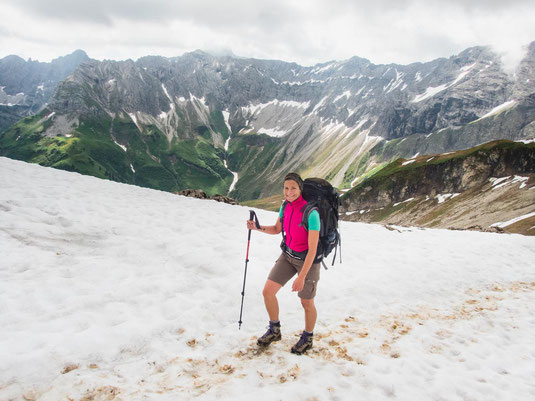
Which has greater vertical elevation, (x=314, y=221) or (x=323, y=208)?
(x=323, y=208)

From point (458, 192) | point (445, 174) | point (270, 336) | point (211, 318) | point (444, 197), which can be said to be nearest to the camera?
point (270, 336)

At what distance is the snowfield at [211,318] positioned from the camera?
5.55m

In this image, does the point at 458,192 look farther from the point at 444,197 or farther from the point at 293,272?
the point at 293,272

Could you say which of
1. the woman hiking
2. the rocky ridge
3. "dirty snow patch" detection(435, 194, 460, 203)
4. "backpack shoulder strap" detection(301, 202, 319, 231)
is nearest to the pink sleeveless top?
the woman hiking

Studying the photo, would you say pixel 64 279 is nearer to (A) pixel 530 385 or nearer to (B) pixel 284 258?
(B) pixel 284 258

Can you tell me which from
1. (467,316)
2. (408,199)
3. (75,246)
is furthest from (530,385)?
(408,199)

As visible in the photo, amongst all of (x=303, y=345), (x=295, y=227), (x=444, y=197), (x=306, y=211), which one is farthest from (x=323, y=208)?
(x=444, y=197)

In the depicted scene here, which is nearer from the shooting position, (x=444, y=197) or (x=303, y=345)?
(x=303, y=345)

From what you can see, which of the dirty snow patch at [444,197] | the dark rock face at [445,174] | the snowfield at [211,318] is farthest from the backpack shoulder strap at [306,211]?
the dark rock face at [445,174]

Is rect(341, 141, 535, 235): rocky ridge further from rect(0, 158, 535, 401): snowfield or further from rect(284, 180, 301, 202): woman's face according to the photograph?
rect(284, 180, 301, 202): woman's face

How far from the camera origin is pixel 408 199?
13762 centimetres

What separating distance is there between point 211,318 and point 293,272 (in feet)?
9.69

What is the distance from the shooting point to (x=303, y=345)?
22.5 ft

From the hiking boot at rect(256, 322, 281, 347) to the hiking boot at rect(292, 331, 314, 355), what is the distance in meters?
0.57
